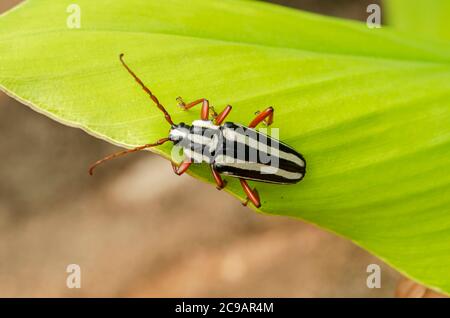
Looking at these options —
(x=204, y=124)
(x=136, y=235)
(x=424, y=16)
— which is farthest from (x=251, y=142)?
(x=136, y=235)

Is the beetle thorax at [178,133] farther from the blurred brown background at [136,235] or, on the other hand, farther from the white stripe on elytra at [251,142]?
the blurred brown background at [136,235]

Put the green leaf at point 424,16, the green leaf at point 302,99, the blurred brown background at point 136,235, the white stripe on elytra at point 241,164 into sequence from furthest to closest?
the blurred brown background at point 136,235 → the green leaf at point 424,16 → the white stripe on elytra at point 241,164 → the green leaf at point 302,99

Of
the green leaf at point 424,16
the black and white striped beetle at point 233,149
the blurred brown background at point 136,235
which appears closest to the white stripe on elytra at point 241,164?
the black and white striped beetle at point 233,149

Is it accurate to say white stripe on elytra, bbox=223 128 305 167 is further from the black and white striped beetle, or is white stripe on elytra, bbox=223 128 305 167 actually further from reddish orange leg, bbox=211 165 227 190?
reddish orange leg, bbox=211 165 227 190

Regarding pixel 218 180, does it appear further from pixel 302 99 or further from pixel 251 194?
pixel 302 99
